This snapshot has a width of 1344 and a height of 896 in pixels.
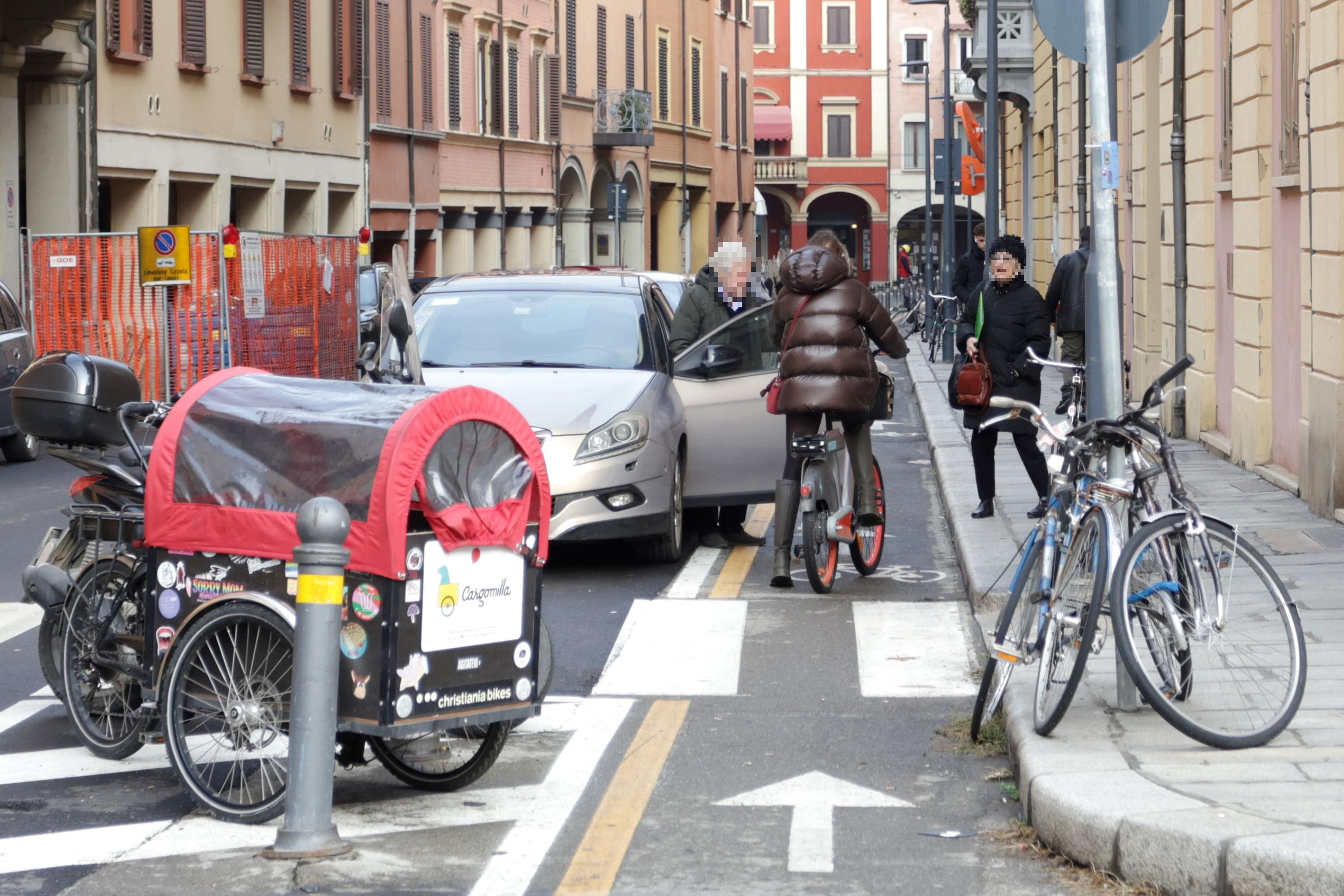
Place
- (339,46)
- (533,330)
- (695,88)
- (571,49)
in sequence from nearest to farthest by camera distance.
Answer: (533,330), (339,46), (571,49), (695,88)

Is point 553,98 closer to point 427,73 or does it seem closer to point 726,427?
point 427,73

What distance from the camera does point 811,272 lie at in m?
9.84

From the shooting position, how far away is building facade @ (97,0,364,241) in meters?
26.3

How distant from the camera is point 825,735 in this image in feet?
22.7

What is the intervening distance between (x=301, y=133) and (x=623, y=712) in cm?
2718

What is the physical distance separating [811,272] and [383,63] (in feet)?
94.3

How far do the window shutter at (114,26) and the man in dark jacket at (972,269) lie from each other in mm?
11880

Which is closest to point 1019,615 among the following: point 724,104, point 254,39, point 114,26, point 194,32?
point 114,26

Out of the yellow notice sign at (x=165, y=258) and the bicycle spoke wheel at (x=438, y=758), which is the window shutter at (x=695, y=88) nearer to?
the yellow notice sign at (x=165, y=258)

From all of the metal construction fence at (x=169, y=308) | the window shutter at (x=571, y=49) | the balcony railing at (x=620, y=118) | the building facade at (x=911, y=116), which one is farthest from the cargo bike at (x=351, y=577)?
the building facade at (x=911, y=116)

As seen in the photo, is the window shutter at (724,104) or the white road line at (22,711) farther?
the window shutter at (724,104)

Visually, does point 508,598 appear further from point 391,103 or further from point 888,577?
point 391,103

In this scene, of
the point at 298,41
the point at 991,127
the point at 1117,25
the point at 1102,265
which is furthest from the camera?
the point at 298,41

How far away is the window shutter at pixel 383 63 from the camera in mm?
36844
